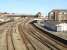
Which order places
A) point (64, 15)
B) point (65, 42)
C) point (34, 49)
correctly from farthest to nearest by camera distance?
1. point (64, 15)
2. point (65, 42)
3. point (34, 49)

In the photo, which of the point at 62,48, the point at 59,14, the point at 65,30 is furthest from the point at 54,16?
the point at 62,48

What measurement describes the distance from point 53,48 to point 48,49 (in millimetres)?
663

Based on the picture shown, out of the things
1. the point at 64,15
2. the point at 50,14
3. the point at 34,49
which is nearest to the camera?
the point at 34,49

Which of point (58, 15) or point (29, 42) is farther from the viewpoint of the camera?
point (58, 15)

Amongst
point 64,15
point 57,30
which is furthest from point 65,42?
point 64,15

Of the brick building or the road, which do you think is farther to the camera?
the brick building

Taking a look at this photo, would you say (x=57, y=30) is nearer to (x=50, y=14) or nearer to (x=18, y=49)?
(x=18, y=49)

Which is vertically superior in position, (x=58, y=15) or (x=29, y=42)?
(x=58, y=15)

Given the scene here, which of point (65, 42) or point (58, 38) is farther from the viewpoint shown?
point (58, 38)

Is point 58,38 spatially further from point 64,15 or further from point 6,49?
point 64,15

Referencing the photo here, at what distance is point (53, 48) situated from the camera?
2392 cm

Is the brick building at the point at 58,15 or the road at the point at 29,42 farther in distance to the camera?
the brick building at the point at 58,15

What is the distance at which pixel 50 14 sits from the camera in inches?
3063

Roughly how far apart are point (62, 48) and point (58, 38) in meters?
7.23
